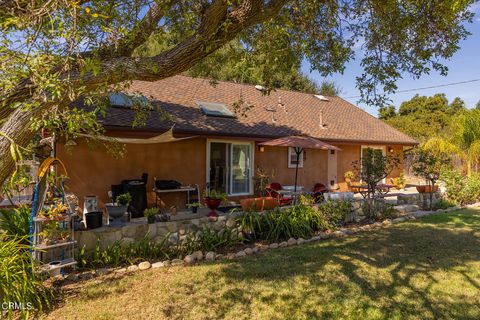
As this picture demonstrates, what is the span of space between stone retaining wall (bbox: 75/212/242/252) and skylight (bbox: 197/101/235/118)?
210 inches

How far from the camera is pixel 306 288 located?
4730mm

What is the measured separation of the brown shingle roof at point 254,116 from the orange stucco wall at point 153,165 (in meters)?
0.73

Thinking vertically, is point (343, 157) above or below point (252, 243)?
above

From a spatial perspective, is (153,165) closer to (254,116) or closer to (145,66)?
(254,116)

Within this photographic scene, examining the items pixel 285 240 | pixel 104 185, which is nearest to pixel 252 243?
pixel 285 240

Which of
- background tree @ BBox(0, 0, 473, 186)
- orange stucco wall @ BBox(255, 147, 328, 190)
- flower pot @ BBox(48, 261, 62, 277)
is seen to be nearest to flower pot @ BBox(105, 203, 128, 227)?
flower pot @ BBox(48, 261, 62, 277)

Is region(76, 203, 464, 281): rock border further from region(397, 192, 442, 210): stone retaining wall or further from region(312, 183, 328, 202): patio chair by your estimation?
region(312, 183, 328, 202): patio chair

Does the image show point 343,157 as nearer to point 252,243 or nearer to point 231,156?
point 231,156

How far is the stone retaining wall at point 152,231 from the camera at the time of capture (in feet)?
19.1

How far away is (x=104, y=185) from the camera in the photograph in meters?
8.99

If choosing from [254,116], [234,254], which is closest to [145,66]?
[234,254]

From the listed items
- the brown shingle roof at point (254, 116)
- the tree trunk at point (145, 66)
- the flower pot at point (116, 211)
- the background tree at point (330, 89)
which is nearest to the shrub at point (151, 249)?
the flower pot at point (116, 211)

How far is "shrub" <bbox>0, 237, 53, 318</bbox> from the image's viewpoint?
388 cm

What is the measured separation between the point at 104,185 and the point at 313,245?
19.2 ft
